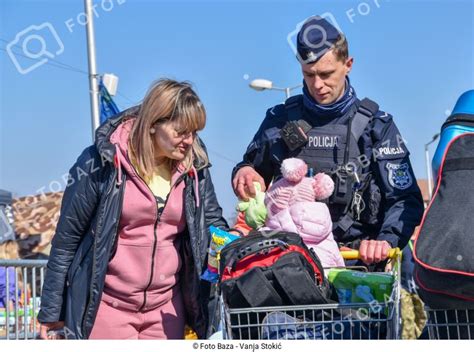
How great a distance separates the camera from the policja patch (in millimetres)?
4148

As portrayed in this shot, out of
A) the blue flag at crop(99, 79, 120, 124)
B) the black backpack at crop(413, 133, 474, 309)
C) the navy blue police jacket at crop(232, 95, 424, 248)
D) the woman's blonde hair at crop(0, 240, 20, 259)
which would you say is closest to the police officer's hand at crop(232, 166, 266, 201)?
the navy blue police jacket at crop(232, 95, 424, 248)

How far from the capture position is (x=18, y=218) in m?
14.4

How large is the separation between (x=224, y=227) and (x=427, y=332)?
1449mm

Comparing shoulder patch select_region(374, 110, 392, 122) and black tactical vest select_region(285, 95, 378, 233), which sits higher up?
shoulder patch select_region(374, 110, 392, 122)

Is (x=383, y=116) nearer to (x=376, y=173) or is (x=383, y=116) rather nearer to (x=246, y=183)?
(x=376, y=173)

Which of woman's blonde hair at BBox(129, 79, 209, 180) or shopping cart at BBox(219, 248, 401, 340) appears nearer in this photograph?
shopping cart at BBox(219, 248, 401, 340)

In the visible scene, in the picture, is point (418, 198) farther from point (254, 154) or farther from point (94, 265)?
point (94, 265)

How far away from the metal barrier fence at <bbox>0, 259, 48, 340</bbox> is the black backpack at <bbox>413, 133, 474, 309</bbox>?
5.50 m

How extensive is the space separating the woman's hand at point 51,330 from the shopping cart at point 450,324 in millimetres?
1919

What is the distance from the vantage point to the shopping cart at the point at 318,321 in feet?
10.6

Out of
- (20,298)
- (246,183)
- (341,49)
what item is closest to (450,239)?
(246,183)

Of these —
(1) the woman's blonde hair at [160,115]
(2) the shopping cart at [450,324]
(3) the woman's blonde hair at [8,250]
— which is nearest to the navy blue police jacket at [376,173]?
(1) the woman's blonde hair at [160,115]

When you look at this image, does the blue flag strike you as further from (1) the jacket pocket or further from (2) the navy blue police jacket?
(1) the jacket pocket

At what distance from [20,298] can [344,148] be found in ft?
18.0
